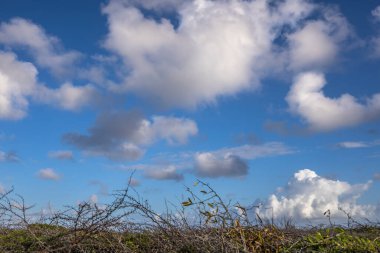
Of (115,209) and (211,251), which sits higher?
(115,209)

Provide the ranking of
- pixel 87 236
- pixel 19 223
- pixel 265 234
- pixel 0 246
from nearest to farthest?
pixel 265 234, pixel 87 236, pixel 0 246, pixel 19 223

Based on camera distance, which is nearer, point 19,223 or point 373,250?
point 373,250

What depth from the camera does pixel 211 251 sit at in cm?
881

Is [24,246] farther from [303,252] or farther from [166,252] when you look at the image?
[303,252]

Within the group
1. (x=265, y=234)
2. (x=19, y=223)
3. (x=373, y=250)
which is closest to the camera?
(x=373, y=250)

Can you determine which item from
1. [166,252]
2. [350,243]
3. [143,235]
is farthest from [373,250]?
[143,235]

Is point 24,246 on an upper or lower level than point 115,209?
lower

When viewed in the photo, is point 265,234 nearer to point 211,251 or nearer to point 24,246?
point 211,251

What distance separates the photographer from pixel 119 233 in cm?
1152

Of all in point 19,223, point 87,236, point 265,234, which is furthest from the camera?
point 19,223

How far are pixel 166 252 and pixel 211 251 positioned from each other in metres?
1.32

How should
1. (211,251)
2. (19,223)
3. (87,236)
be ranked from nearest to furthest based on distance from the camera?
(211,251), (87,236), (19,223)

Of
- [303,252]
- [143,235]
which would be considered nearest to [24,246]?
[143,235]

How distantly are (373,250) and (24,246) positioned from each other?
24.0 ft
